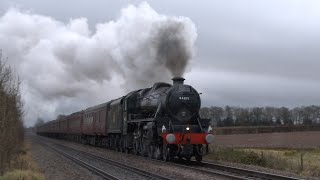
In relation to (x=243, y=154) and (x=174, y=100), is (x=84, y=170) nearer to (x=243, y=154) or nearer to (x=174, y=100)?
(x=174, y=100)

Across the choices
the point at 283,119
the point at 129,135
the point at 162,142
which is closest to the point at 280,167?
the point at 162,142

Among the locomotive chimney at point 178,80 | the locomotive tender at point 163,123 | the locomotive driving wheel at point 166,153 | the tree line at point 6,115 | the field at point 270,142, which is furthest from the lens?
the field at point 270,142

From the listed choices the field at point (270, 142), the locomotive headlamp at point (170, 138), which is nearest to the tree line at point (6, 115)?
the locomotive headlamp at point (170, 138)

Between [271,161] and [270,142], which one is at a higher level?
[270,142]

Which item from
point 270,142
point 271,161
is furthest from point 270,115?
point 271,161

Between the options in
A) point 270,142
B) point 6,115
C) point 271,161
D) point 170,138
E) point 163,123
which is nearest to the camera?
point 6,115

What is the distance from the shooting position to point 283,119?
131875 mm

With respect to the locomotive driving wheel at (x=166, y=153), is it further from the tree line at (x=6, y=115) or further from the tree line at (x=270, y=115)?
the tree line at (x=270, y=115)

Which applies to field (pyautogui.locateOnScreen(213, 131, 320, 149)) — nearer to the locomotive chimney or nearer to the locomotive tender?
the locomotive tender

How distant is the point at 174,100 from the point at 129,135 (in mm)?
6508

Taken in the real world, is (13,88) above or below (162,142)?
above

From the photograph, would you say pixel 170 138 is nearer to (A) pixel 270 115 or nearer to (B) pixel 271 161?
(B) pixel 271 161

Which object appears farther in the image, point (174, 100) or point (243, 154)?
point (243, 154)

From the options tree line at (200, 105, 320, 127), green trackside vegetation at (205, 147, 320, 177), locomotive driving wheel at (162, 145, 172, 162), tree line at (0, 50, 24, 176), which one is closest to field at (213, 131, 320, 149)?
green trackside vegetation at (205, 147, 320, 177)
